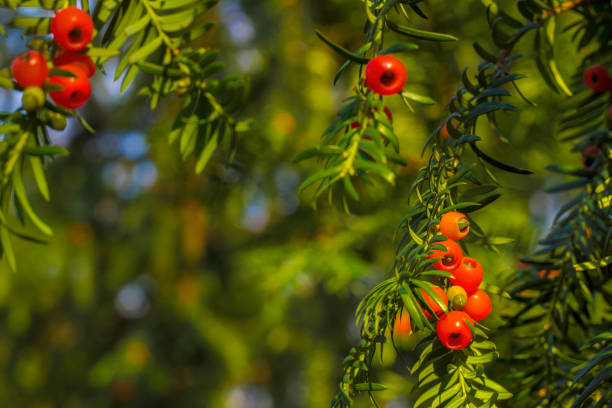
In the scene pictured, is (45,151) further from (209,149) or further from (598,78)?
(598,78)

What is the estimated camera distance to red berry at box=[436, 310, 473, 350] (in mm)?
305

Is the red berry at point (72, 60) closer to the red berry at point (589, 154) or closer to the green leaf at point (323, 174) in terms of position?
the green leaf at point (323, 174)

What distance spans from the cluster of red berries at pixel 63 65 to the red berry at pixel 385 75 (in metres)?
0.18

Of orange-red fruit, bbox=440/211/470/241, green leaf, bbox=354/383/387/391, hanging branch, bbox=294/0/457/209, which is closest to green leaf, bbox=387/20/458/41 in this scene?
hanging branch, bbox=294/0/457/209

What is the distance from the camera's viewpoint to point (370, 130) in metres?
0.33

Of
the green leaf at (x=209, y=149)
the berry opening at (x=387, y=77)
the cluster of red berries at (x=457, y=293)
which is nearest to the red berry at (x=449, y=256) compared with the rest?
the cluster of red berries at (x=457, y=293)

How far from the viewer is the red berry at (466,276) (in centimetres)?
33

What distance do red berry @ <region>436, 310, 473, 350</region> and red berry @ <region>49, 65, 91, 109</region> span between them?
277 mm

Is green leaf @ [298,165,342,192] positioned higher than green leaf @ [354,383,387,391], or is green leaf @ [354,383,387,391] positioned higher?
green leaf @ [298,165,342,192]

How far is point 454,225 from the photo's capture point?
1.03 ft

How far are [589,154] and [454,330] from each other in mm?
205

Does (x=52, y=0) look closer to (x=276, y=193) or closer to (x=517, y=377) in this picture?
(x=517, y=377)

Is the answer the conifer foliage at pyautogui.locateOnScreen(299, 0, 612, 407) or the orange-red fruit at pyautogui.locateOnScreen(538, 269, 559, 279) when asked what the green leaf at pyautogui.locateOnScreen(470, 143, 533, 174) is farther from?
the orange-red fruit at pyautogui.locateOnScreen(538, 269, 559, 279)

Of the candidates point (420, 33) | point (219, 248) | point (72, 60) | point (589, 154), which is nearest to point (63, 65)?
point (72, 60)
